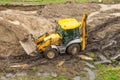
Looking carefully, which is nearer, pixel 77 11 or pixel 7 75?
pixel 7 75

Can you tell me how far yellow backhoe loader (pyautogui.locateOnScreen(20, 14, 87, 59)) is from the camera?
20.8 m

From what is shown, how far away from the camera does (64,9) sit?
2717cm

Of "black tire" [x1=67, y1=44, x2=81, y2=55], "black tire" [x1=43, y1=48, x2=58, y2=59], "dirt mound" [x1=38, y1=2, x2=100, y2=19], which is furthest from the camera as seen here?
"dirt mound" [x1=38, y1=2, x2=100, y2=19]

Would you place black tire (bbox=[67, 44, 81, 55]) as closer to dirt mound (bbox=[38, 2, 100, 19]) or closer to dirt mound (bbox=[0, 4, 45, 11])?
dirt mound (bbox=[38, 2, 100, 19])

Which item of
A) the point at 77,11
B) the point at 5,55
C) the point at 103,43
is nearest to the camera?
the point at 5,55

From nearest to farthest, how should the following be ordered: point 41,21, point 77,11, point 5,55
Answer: point 5,55, point 41,21, point 77,11

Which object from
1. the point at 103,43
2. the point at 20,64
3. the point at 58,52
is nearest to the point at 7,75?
the point at 20,64

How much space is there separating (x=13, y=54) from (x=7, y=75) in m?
2.20

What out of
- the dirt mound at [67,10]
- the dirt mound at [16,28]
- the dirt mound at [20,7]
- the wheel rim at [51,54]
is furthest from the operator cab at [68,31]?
the dirt mound at [20,7]

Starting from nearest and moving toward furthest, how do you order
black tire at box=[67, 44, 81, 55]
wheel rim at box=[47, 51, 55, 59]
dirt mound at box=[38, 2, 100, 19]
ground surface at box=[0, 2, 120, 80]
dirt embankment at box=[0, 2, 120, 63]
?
ground surface at box=[0, 2, 120, 80]
wheel rim at box=[47, 51, 55, 59]
black tire at box=[67, 44, 81, 55]
dirt embankment at box=[0, 2, 120, 63]
dirt mound at box=[38, 2, 100, 19]

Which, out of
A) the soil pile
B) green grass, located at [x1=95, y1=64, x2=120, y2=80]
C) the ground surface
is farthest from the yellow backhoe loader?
green grass, located at [x1=95, y1=64, x2=120, y2=80]

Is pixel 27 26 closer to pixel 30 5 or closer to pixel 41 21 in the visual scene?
pixel 41 21

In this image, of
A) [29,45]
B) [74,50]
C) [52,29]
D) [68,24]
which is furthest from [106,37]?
[29,45]

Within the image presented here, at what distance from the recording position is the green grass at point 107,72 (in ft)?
63.2
